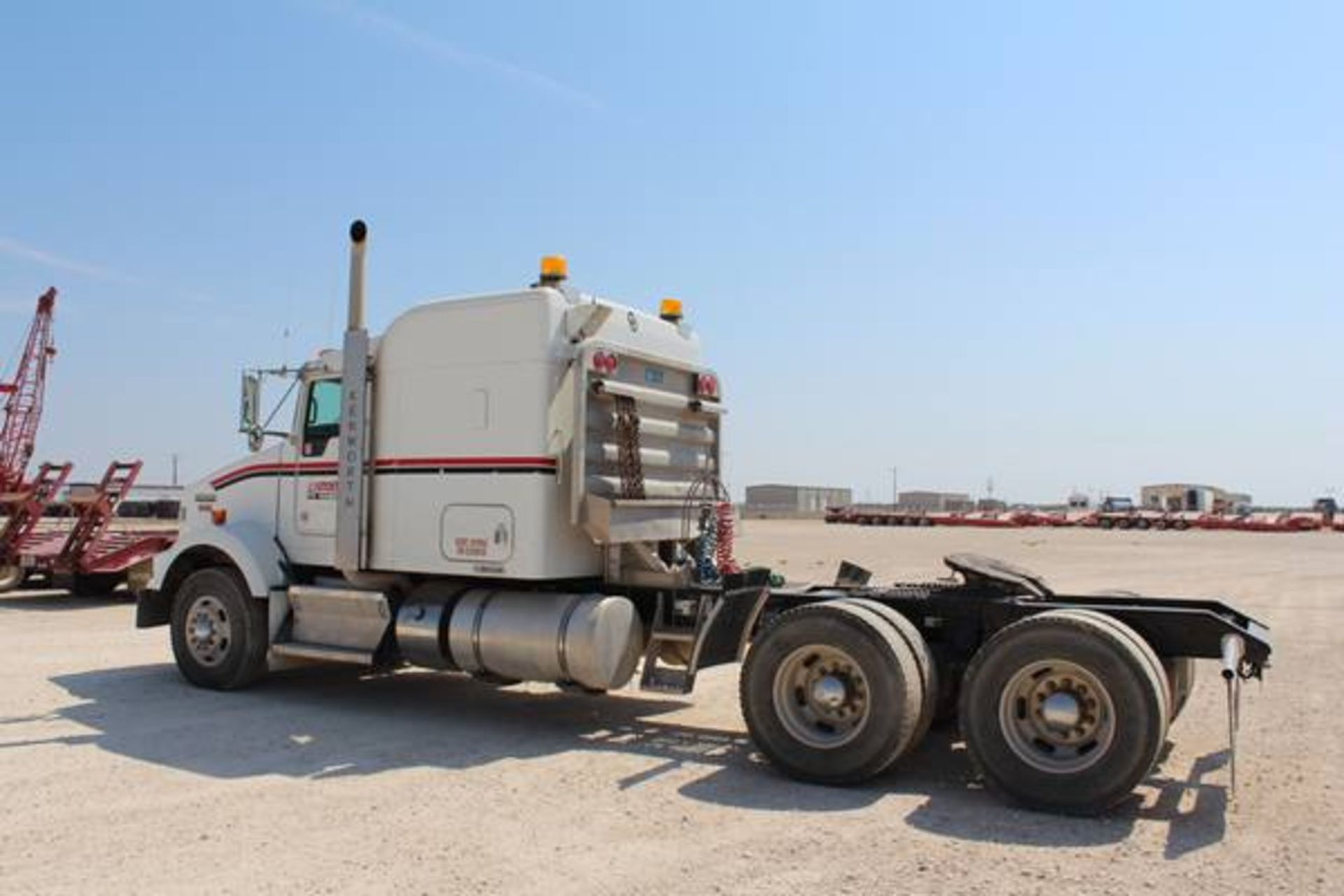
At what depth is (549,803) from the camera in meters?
6.73

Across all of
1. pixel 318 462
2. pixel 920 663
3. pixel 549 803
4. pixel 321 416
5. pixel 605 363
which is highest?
pixel 605 363

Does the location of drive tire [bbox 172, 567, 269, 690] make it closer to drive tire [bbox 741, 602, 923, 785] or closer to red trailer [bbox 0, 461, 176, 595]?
drive tire [bbox 741, 602, 923, 785]

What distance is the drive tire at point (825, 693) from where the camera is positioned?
7105 mm

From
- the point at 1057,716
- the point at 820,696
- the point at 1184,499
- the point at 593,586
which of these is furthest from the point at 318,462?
the point at 1184,499

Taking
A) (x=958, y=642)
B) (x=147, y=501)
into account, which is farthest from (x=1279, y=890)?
(x=147, y=501)

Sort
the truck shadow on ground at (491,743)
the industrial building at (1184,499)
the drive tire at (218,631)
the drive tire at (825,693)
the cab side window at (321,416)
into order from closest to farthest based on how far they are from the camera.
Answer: the truck shadow on ground at (491,743), the drive tire at (825,693), the drive tire at (218,631), the cab side window at (321,416), the industrial building at (1184,499)

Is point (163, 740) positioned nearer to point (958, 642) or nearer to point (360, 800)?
point (360, 800)

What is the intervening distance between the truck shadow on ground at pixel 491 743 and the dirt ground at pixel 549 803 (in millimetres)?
31

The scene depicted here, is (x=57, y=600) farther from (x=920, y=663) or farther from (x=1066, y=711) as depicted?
(x=1066, y=711)

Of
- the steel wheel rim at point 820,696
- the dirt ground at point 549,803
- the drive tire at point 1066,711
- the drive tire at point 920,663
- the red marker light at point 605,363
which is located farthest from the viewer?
the red marker light at point 605,363

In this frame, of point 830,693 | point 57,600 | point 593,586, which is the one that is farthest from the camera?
point 57,600

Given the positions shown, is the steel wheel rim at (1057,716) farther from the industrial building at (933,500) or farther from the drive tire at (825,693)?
the industrial building at (933,500)

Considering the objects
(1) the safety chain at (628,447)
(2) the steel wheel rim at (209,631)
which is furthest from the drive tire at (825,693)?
(2) the steel wheel rim at (209,631)

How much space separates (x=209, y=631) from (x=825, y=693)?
5.95 m
